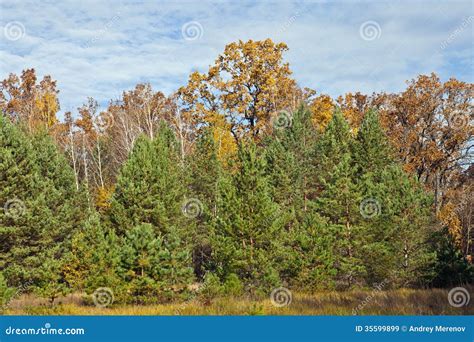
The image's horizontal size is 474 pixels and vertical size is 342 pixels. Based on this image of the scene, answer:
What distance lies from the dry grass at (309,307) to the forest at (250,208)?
1.21 m

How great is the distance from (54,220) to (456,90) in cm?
3617

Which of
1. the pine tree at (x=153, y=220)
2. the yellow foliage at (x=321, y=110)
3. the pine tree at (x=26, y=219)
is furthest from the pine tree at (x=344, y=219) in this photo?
the yellow foliage at (x=321, y=110)

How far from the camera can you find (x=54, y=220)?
29438mm

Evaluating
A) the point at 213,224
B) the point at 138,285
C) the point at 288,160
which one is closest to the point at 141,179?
the point at 213,224

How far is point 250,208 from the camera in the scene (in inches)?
923

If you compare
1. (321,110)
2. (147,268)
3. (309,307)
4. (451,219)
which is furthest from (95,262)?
(451,219)

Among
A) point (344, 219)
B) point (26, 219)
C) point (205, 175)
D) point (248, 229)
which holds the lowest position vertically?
point (344, 219)

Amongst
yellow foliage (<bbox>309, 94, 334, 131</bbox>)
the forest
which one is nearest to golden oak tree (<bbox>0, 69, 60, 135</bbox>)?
the forest

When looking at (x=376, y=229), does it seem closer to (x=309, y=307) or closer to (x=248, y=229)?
(x=248, y=229)

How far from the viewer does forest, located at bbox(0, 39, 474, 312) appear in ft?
74.0

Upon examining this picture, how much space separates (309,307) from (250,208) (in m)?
6.34

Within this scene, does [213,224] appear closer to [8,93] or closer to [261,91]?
[261,91]

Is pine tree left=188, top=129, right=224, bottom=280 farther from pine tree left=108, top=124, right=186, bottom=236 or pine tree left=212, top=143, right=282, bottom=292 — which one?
pine tree left=212, top=143, right=282, bottom=292

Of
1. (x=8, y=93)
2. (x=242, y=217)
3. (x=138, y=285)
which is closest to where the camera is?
(x=138, y=285)
